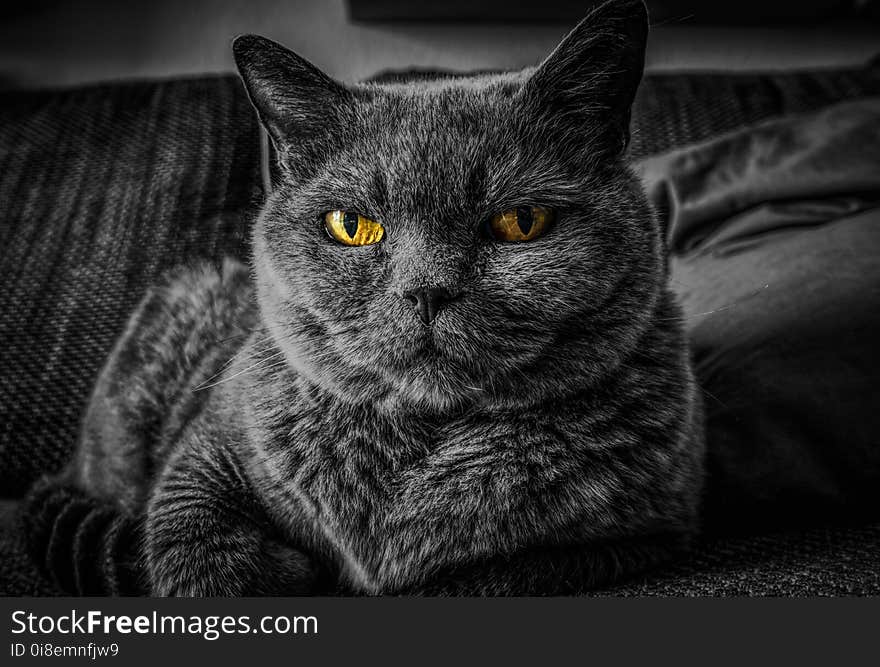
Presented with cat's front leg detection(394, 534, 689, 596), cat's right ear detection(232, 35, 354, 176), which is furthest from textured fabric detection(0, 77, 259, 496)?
cat's front leg detection(394, 534, 689, 596)

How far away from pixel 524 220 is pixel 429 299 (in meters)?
0.12

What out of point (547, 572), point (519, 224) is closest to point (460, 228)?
point (519, 224)

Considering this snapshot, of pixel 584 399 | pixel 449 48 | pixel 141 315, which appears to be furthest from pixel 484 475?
pixel 449 48

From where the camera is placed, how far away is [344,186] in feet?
1.99

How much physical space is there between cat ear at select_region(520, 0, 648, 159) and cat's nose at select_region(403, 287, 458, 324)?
0.22 meters

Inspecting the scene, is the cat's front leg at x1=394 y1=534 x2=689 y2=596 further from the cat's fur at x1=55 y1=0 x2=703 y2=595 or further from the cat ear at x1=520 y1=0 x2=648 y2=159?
the cat ear at x1=520 y1=0 x2=648 y2=159

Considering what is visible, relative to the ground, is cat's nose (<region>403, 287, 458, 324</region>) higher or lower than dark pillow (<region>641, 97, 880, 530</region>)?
higher

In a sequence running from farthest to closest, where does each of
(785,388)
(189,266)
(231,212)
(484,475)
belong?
(231,212)
(189,266)
(785,388)
(484,475)

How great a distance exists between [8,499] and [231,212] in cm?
65

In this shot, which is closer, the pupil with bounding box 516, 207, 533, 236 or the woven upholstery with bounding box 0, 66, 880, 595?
the pupil with bounding box 516, 207, 533, 236

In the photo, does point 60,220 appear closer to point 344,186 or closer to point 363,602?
point 344,186

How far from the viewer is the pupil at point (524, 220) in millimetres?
580

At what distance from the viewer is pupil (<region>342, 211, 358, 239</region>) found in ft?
1.98

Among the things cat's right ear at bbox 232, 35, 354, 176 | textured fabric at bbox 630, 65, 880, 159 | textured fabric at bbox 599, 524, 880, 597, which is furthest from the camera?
textured fabric at bbox 630, 65, 880, 159
